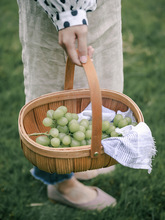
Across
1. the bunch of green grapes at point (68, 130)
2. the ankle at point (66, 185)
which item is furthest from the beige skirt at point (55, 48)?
the ankle at point (66, 185)

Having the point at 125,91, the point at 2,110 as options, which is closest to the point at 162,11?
the point at 125,91

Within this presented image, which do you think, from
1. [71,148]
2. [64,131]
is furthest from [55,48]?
[71,148]

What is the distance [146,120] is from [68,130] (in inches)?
42.6

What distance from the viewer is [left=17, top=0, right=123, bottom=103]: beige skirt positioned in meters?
1.25

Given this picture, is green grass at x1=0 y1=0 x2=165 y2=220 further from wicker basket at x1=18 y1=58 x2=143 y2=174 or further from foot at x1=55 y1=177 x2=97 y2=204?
wicker basket at x1=18 y1=58 x2=143 y2=174

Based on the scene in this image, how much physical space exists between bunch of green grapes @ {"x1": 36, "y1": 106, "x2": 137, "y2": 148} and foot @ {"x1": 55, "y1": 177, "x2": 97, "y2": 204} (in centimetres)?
55

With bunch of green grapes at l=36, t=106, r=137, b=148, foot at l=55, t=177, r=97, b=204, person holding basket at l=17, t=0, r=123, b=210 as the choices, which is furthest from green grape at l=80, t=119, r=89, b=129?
foot at l=55, t=177, r=97, b=204

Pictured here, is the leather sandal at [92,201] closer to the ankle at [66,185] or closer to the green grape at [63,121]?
the ankle at [66,185]

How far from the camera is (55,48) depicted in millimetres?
1288

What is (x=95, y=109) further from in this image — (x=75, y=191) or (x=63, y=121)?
(x=75, y=191)

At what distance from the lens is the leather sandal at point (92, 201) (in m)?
1.61

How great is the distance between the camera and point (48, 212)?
1.60m

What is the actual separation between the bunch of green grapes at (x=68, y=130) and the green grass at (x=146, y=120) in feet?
1.98

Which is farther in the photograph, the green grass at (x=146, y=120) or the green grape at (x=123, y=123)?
the green grass at (x=146, y=120)
